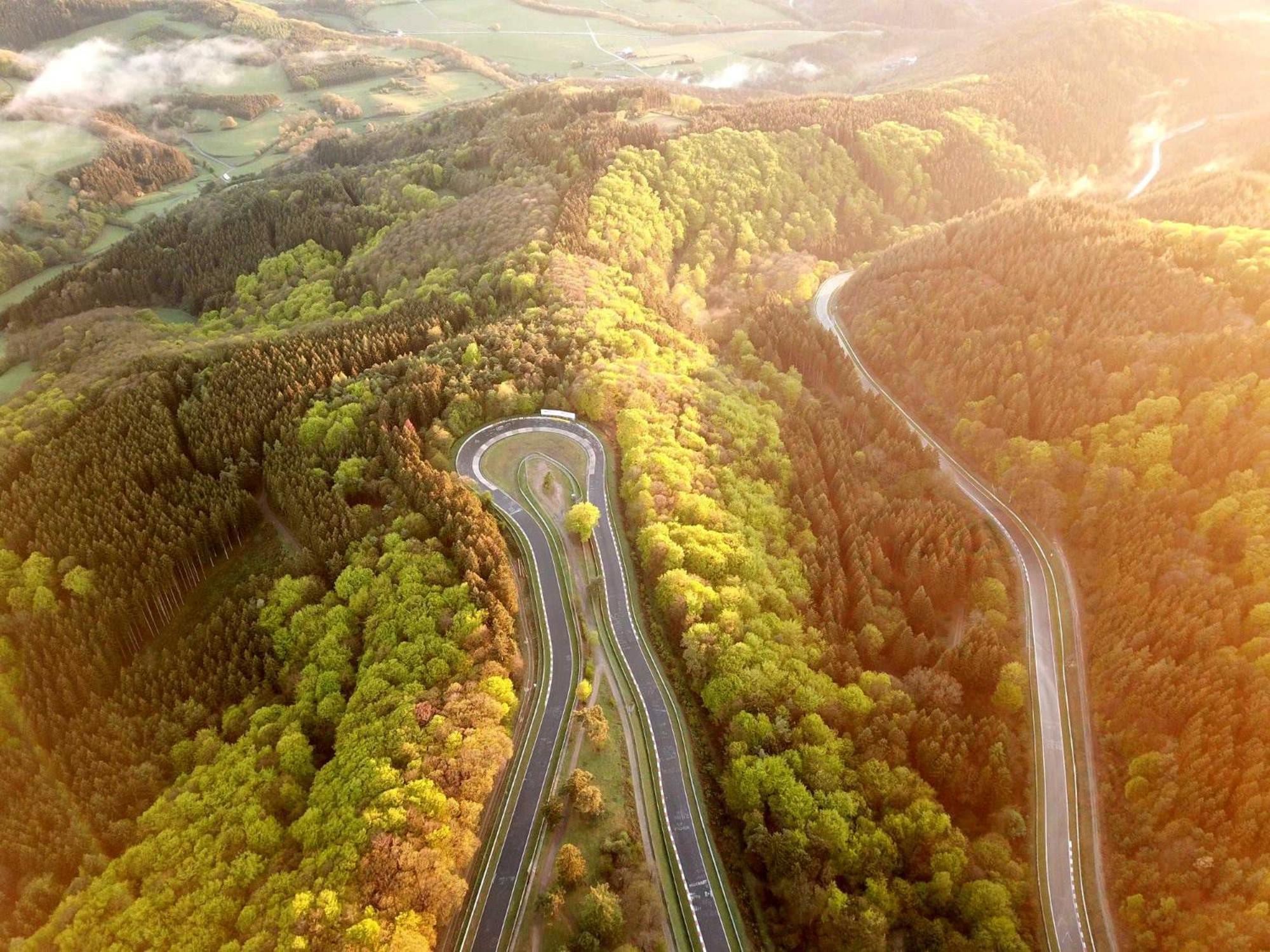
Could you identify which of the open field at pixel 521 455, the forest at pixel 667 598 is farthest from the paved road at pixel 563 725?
the forest at pixel 667 598

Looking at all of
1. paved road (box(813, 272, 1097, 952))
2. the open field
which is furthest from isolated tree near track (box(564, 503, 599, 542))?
paved road (box(813, 272, 1097, 952))

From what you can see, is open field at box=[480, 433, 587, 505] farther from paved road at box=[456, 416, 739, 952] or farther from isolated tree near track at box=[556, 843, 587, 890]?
isolated tree near track at box=[556, 843, 587, 890]

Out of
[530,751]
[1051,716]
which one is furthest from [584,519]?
[1051,716]

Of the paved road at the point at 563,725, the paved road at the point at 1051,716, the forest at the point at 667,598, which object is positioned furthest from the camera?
the paved road at the point at 1051,716

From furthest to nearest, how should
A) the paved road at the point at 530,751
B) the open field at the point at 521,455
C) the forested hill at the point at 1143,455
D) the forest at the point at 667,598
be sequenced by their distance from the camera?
1. the open field at the point at 521,455
2. the forested hill at the point at 1143,455
3. the forest at the point at 667,598
4. the paved road at the point at 530,751

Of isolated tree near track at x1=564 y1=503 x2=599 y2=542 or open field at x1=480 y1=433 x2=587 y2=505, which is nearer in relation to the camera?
isolated tree near track at x1=564 y1=503 x2=599 y2=542

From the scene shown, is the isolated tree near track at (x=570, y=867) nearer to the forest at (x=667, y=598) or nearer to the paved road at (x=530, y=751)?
the paved road at (x=530, y=751)

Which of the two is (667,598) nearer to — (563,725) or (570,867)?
(563,725)
